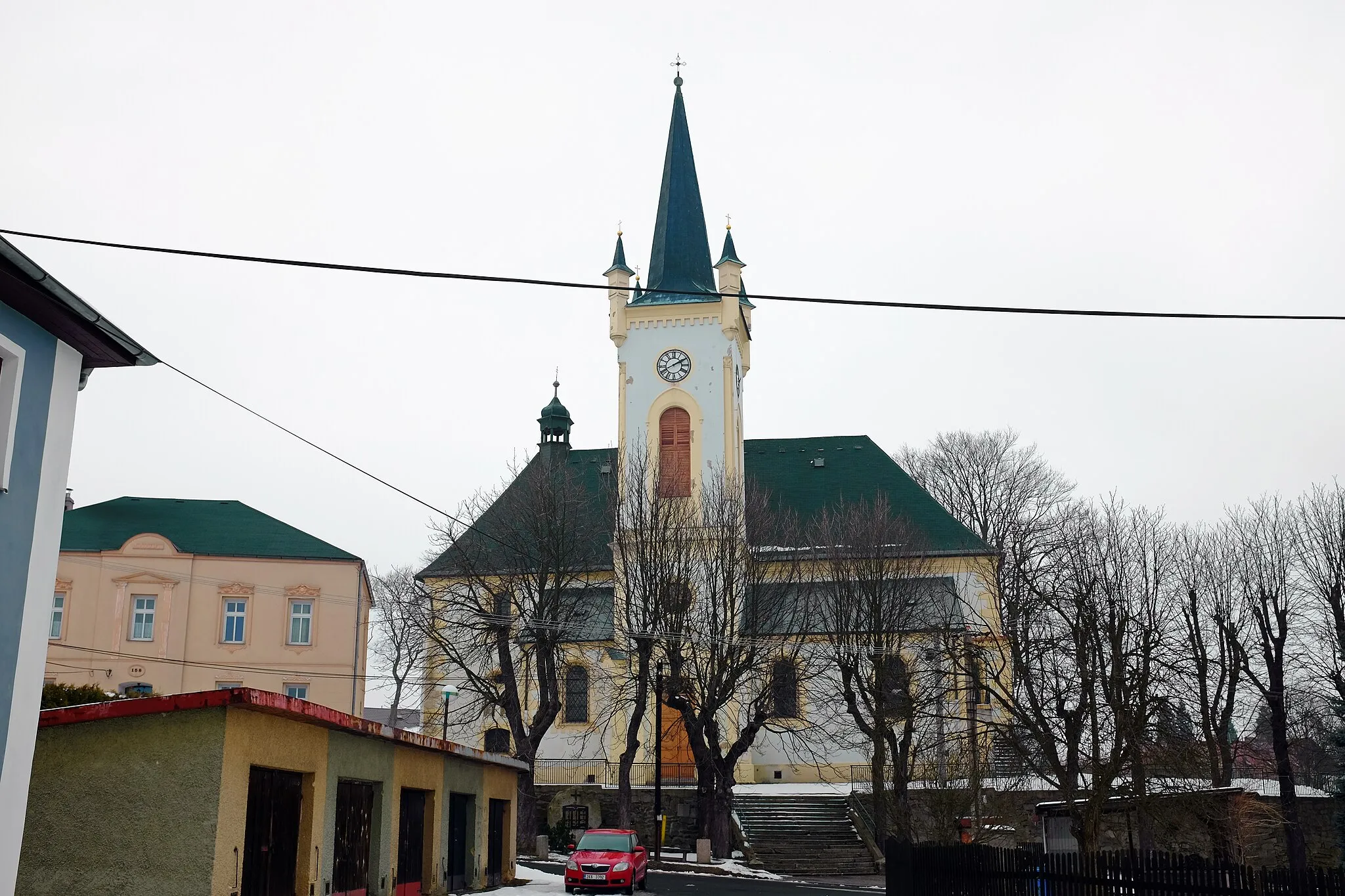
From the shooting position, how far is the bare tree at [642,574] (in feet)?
117

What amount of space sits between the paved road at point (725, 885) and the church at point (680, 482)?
8543 mm

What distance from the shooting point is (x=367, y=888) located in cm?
1908

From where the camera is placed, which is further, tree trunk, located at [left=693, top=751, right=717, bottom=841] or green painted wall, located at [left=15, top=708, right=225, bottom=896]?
tree trunk, located at [left=693, top=751, right=717, bottom=841]

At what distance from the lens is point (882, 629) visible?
36625 millimetres

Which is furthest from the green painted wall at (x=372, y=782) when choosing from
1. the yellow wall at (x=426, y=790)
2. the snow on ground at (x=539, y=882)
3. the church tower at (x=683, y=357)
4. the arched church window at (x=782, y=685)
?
the church tower at (x=683, y=357)

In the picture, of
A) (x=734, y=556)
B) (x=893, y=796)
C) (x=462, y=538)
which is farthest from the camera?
(x=462, y=538)

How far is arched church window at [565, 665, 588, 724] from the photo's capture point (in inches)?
1849

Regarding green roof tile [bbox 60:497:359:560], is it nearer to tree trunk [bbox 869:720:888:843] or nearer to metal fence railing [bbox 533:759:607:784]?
metal fence railing [bbox 533:759:607:784]

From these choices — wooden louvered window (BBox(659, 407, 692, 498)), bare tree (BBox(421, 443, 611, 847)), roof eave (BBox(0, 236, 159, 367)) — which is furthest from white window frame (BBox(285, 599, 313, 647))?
roof eave (BBox(0, 236, 159, 367))

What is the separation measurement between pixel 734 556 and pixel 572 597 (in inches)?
227

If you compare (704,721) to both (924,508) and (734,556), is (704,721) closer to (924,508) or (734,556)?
(734,556)

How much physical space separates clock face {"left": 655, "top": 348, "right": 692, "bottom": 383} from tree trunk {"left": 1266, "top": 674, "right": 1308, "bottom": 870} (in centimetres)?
2362

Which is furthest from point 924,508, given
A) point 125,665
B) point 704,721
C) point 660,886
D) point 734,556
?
point 125,665

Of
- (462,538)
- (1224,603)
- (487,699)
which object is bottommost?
(487,699)
